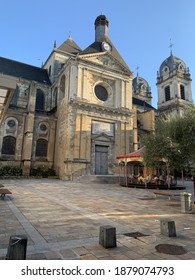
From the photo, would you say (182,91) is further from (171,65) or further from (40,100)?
(40,100)

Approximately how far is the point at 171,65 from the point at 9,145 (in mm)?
40416

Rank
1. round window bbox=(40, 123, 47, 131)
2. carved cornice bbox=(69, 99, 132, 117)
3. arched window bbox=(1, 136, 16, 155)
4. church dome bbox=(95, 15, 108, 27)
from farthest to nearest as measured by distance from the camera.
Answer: church dome bbox=(95, 15, 108, 27), round window bbox=(40, 123, 47, 131), carved cornice bbox=(69, 99, 132, 117), arched window bbox=(1, 136, 16, 155)

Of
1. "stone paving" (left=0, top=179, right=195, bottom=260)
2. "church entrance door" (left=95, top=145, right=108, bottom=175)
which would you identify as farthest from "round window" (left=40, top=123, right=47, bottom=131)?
"stone paving" (left=0, top=179, right=195, bottom=260)

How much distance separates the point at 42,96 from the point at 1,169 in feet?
47.1

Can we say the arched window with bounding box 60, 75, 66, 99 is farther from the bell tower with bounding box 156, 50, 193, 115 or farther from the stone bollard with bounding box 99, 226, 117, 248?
the stone bollard with bounding box 99, 226, 117, 248

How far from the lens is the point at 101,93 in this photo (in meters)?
28.1

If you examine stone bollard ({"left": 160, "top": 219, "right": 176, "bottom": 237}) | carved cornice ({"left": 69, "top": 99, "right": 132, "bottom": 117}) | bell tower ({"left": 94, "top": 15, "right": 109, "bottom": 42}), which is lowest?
stone bollard ({"left": 160, "top": 219, "right": 176, "bottom": 237})

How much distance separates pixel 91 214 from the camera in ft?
22.5

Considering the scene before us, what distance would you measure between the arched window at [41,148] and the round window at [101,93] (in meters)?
9.27

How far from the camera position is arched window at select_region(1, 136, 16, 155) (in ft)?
78.9

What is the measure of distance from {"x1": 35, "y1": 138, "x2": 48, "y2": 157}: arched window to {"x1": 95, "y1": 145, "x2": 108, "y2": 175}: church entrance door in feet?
22.0

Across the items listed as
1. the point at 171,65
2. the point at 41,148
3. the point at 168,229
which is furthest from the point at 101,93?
the point at 171,65

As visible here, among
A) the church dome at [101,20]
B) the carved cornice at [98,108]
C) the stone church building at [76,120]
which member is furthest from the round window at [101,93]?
the church dome at [101,20]
